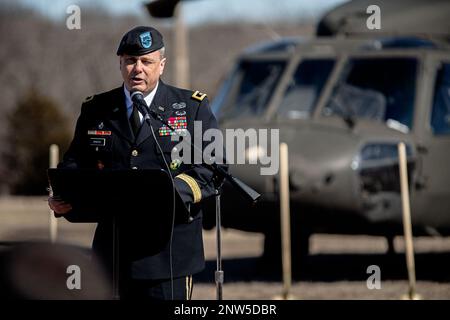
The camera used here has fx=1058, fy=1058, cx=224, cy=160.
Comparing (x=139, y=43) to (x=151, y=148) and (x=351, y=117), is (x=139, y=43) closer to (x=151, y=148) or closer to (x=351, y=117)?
(x=151, y=148)

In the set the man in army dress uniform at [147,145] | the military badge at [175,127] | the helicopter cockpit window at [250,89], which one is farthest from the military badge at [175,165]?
the helicopter cockpit window at [250,89]

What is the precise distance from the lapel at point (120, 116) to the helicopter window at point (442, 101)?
686 centimetres

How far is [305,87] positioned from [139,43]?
715cm

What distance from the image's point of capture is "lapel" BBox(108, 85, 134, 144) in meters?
4.93

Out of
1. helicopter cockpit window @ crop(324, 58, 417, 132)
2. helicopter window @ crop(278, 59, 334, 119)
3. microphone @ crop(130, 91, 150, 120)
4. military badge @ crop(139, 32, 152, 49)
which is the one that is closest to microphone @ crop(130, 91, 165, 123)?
microphone @ crop(130, 91, 150, 120)

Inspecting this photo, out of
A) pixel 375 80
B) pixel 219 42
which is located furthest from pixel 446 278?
pixel 219 42

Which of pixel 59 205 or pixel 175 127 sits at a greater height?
pixel 175 127

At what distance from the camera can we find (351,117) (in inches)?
440

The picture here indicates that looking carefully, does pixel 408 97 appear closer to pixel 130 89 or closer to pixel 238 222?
pixel 238 222

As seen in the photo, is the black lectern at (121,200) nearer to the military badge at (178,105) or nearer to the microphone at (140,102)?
the microphone at (140,102)

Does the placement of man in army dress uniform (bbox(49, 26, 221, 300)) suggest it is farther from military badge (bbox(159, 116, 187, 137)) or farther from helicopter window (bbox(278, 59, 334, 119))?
helicopter window (bbox(278, 59, 334, 119))

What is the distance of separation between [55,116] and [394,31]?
25387 millimetres

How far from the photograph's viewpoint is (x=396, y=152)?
1092 cm

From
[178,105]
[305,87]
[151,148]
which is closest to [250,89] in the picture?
[305,87]
